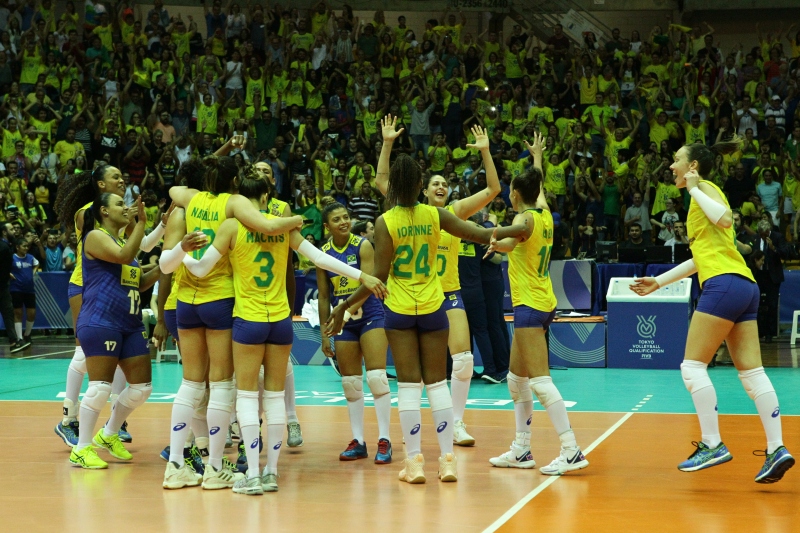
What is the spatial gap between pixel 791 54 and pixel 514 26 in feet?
22.9

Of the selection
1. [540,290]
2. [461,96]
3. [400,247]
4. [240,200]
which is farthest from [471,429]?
[461,96]

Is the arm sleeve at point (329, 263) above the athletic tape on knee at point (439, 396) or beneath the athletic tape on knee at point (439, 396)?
above

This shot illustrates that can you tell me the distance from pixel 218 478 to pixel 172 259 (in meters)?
1.46

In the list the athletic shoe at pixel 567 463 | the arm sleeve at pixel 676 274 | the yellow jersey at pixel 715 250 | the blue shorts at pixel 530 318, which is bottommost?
the athletic shoe at pixel 567 463

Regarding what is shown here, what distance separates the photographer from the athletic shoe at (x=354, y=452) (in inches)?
293

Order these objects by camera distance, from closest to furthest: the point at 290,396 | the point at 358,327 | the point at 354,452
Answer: the point at 354,452
the point at 358,327
the point at 290,396

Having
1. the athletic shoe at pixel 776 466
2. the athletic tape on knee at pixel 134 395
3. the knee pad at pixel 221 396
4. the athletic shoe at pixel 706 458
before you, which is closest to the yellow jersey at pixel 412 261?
the knee pad at pixel 221 396

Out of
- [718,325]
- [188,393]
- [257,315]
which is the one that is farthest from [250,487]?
[718,325]

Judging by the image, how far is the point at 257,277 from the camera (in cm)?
618

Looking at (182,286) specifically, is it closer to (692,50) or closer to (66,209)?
(66,209)

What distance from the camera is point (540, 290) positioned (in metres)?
6.95

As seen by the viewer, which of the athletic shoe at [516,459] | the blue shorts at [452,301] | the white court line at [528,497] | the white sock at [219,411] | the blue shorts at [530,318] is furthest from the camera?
the blue shorts at [452,301]

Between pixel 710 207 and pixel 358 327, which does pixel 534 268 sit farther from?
pixel 358 327

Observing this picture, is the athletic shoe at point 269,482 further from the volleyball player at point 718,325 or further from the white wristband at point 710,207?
the white wristband at point 710,207
